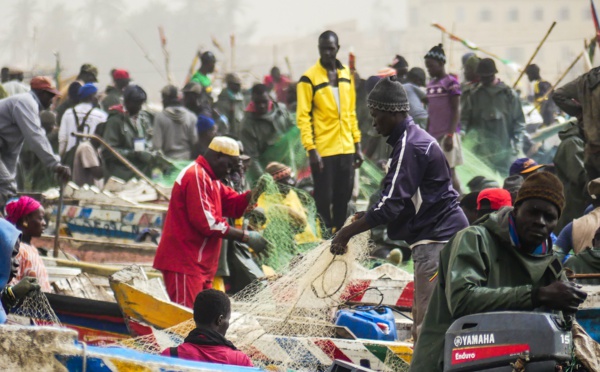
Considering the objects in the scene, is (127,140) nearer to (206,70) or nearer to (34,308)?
(206,70)

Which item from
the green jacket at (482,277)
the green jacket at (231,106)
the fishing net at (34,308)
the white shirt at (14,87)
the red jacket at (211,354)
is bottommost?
the green jacket at (231,106)

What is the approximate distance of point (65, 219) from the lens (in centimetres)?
1493

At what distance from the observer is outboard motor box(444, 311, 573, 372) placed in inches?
223

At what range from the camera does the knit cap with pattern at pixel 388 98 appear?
8.55m

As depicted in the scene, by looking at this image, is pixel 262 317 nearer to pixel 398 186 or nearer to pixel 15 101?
pixel 398 186

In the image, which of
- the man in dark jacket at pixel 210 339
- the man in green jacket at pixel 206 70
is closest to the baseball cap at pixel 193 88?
the man in green jacket at pixel 206 70

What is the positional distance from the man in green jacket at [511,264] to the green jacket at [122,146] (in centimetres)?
1113

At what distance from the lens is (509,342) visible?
18.8 feet

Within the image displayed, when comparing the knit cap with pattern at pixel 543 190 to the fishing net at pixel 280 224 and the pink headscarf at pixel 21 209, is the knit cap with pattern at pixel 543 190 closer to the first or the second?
the pink headscarf at pixel 21 209

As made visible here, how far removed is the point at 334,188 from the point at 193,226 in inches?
136

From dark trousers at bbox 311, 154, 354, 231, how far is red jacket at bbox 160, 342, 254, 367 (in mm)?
6017

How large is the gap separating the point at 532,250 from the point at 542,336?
469 mm

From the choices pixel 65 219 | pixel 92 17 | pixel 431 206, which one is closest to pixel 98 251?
pixel 65 219

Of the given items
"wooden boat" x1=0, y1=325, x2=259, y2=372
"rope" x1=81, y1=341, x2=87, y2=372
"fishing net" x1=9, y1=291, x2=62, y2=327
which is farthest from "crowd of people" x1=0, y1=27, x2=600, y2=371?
"rope" x1=81, y1=341, x2=87, y2=372
